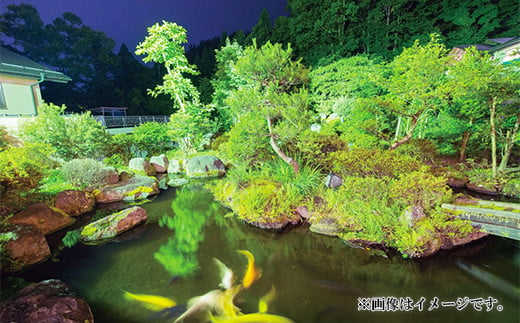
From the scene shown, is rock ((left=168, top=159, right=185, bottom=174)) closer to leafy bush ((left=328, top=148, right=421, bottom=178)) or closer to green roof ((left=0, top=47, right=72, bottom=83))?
green roof ((left=0, top=47, right=72, bottom=83))

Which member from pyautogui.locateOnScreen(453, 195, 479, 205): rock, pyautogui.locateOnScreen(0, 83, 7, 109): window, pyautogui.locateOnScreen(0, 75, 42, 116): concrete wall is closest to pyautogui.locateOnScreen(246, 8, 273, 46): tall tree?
pyautogui.locateOnScreen(0, 75, 42, 116): concrete wall

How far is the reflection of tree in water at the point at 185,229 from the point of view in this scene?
157 inches

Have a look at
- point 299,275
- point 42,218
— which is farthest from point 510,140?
point 42,218

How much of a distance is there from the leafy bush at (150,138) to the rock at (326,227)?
11.3 m

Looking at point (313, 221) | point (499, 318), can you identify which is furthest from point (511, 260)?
point (313, 221)

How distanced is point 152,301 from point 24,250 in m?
2.86

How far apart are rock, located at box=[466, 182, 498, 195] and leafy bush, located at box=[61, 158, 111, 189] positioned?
12.6 meters

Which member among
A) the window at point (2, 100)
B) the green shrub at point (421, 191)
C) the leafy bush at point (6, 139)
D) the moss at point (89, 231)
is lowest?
the moss at point (89, 231)

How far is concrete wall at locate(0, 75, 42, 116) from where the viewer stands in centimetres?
947

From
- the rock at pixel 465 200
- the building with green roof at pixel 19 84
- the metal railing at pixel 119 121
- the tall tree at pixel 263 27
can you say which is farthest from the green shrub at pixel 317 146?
the tall tree at pixel 263 27

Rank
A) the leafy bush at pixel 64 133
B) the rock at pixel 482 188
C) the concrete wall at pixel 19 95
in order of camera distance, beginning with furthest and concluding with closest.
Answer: the concrete wall at pixel 19 95 < the leafy bush at pixel 64 133 < the rock at pixel 482 188

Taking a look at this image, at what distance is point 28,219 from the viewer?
479 cm

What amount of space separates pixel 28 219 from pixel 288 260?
5896mm

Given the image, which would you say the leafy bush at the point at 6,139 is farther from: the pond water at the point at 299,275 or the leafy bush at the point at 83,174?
the pond water at the point at 299,275
